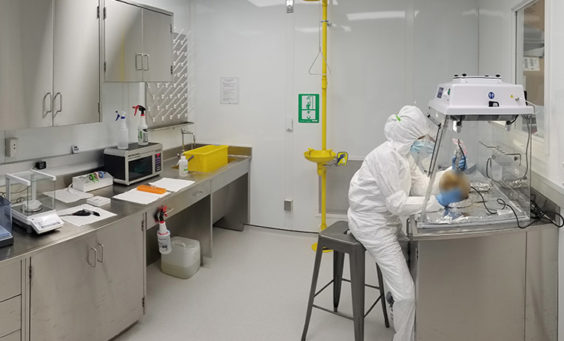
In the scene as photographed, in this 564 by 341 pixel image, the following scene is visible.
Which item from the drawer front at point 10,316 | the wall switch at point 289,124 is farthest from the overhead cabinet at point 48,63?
the wall switch at point 289,124

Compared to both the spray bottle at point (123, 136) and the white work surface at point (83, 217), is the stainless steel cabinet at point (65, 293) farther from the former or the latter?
the spray bottle at point (123, 136)

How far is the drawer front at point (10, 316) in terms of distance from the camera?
1.91m

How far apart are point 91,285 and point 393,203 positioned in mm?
1648

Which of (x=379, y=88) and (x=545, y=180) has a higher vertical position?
(x=379, y=88)

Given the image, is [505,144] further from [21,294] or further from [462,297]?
[21,294]

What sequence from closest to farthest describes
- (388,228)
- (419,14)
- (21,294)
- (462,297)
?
(21,294) → (462,297) → (388,228) → (419,14)

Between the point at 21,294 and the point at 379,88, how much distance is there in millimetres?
3254

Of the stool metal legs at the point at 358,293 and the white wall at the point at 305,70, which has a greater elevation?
the white wall at the point at 305,70

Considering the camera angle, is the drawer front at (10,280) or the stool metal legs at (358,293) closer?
the drawer front at (10,280)

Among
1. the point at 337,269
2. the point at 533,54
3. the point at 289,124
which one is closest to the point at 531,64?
the point at 533,54

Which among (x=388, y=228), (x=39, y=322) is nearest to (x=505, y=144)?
(x=388, y=228)

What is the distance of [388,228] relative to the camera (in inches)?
97.3

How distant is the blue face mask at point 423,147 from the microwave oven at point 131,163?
77.3 inches

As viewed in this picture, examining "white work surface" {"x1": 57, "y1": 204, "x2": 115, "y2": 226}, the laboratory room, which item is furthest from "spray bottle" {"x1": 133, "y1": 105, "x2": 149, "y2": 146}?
"white work surface" {"x1": 57, "y1": 204, "x2": 115, "y2": 226}
